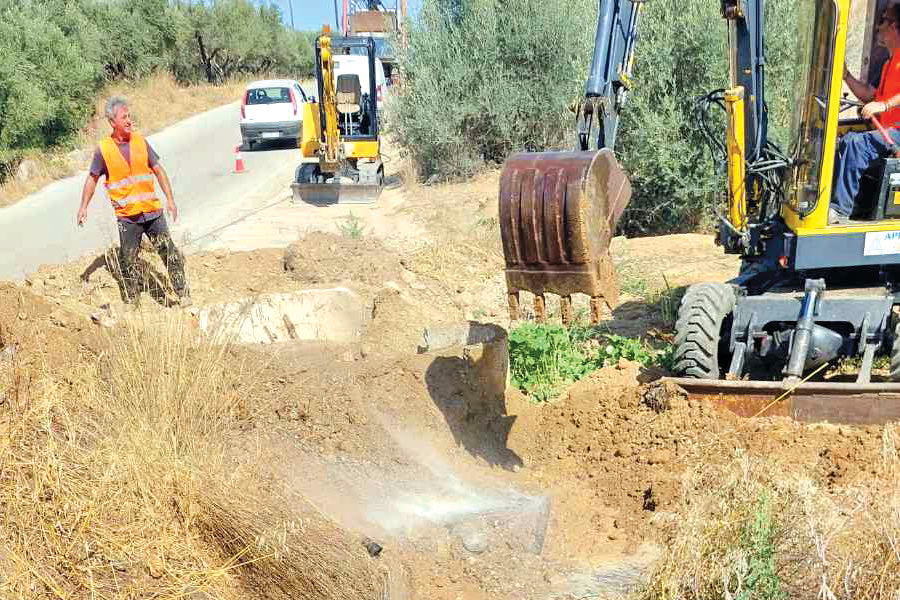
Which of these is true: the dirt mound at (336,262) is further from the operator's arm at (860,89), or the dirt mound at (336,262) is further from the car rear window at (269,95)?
the car rear window at (269,95)

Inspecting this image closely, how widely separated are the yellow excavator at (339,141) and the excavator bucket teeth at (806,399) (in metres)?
11.3

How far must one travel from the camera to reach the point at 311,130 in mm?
16469

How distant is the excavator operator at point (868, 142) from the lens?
601 centimetres

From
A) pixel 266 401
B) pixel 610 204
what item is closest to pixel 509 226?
pixel 610 204

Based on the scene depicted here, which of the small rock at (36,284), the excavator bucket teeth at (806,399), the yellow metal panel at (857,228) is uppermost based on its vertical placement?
the yellow metal panel at (857,228)

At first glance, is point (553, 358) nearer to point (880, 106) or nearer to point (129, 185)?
point (880, 106)

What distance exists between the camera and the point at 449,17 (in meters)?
18.5

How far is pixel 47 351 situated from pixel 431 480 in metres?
2.68

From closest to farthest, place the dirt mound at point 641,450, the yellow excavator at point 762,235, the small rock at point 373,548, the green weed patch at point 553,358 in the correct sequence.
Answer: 1. the small rock at point 373,548
2. the yellow excavator at point 762,235
3. the dirt mound at point 641,450
4. the green weed patch at point 553,358

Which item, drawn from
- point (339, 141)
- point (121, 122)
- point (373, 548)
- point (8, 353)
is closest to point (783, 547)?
point (373, 548)

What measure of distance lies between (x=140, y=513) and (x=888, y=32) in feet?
18.3

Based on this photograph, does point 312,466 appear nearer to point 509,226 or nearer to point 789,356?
point 509,226

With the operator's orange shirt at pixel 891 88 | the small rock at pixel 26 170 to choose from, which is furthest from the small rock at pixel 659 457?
the small rock at pixel 26 170

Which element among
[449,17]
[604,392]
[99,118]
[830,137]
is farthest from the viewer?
[99,118]
